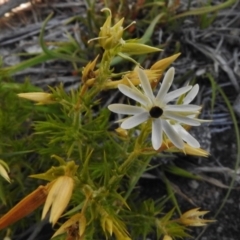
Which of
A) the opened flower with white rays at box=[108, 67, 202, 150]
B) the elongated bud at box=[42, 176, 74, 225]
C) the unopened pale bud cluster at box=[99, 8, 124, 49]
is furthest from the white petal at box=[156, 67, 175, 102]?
the elongated bud at box=[42, 176, 74, 225]

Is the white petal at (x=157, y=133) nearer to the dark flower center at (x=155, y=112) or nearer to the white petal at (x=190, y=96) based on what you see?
the dark flower center at (x=155, y=112)

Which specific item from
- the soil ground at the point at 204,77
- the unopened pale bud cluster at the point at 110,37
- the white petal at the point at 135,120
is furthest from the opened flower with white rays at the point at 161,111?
the soil ground at the point at 204,77

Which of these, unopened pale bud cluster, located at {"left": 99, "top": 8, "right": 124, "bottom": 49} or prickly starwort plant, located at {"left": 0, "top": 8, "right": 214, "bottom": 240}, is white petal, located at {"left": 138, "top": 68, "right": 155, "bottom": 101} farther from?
unopened pale bud cluster, located at {"left": 99, "top": 8, "right": 124, "bottom": 49}

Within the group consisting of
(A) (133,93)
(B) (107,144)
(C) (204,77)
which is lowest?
(C) (204,77)

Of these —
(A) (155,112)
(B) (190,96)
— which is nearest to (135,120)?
(A) (155,112)

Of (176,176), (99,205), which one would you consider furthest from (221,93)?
(99,205)

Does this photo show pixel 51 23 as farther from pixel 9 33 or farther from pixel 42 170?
pixel 42 170

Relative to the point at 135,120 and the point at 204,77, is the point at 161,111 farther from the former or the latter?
the point at 204,77
